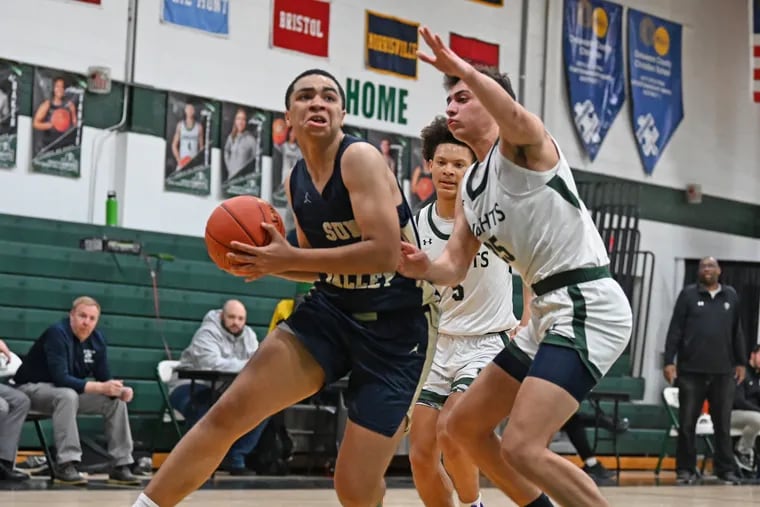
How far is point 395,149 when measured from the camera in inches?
569

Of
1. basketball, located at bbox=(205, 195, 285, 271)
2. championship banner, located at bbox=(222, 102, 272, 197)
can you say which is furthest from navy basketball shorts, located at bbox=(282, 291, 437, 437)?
championship banner, located at bbox=(222, 102, 272, 197)

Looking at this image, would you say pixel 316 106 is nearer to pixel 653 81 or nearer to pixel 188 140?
pixel 188 140

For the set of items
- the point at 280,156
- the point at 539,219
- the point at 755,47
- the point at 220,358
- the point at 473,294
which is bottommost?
the point at 220,358

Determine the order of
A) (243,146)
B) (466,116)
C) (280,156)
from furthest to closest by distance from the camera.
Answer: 1. (280,156)
2. (243,146)
3. (466,116)

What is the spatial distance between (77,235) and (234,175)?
7.13 ft

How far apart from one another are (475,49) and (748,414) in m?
5.38

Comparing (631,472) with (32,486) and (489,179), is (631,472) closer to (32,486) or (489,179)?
(32,486)

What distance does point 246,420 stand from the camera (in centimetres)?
466


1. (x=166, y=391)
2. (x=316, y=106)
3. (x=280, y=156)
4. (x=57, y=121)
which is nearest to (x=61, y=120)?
(x=57, y=121)

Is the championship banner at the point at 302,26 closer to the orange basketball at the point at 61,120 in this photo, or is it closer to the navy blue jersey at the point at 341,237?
the orange basketball at the point at 61,120

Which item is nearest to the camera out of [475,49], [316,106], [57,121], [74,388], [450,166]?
[316,106]

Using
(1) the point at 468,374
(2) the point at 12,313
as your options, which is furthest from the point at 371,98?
(1) the point at 468,374

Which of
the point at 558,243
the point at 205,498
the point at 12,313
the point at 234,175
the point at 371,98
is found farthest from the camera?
the point at 371,98

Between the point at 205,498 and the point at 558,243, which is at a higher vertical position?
the point at 558,243
